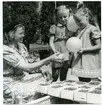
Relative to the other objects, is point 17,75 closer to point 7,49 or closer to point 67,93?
point 7,49

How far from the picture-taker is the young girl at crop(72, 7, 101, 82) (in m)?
1.60

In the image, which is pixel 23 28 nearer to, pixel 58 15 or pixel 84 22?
pixel 58 15

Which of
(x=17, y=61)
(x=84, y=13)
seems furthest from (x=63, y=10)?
(x=17, y=61)

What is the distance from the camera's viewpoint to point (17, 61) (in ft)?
5.08

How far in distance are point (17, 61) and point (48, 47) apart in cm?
28

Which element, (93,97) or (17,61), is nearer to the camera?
(93,97)

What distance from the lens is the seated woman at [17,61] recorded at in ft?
5.06

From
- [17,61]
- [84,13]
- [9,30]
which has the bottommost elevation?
[17,61]

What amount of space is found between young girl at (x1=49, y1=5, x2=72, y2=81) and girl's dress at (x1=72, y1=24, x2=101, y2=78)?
0.30ft

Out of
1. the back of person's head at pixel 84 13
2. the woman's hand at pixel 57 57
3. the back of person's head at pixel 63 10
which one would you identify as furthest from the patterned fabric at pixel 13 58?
the back of person's head at pixel 84 13

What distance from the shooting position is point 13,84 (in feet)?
5.12

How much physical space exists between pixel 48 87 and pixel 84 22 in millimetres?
608

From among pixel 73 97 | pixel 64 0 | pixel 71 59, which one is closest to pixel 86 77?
pixel 71 59

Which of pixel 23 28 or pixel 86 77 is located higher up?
pixel 23 28
